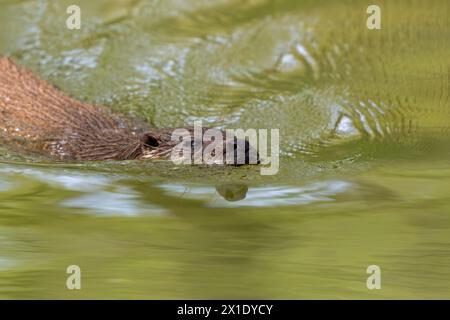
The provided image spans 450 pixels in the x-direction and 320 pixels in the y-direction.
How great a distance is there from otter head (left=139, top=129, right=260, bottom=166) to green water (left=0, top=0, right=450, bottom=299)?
3.8 inches

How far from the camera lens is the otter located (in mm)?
6094

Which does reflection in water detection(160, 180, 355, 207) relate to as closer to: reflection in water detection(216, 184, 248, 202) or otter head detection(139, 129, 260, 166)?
reflection in water detection(216, 184, 248, 202)

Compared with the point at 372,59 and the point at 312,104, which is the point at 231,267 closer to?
the point at 312,104

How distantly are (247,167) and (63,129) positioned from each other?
1748 millimetres

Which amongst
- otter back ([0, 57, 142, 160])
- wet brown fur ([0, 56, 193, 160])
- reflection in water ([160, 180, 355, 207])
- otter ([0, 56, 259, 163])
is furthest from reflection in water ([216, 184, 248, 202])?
otter back ([0, 57, 142, 160])

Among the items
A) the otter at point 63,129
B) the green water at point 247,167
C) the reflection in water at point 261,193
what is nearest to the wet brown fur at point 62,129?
the otter at point 63,129

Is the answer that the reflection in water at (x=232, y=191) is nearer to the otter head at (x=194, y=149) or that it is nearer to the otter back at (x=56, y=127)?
the otter head at (x=194, y=149)

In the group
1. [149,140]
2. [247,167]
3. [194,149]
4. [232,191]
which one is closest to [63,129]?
[149,140]

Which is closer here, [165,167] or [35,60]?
[165,167]

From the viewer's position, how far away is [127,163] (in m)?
5.95

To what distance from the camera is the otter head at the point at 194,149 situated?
561 cm

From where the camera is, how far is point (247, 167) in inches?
224

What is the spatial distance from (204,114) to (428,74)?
94.0 inches
